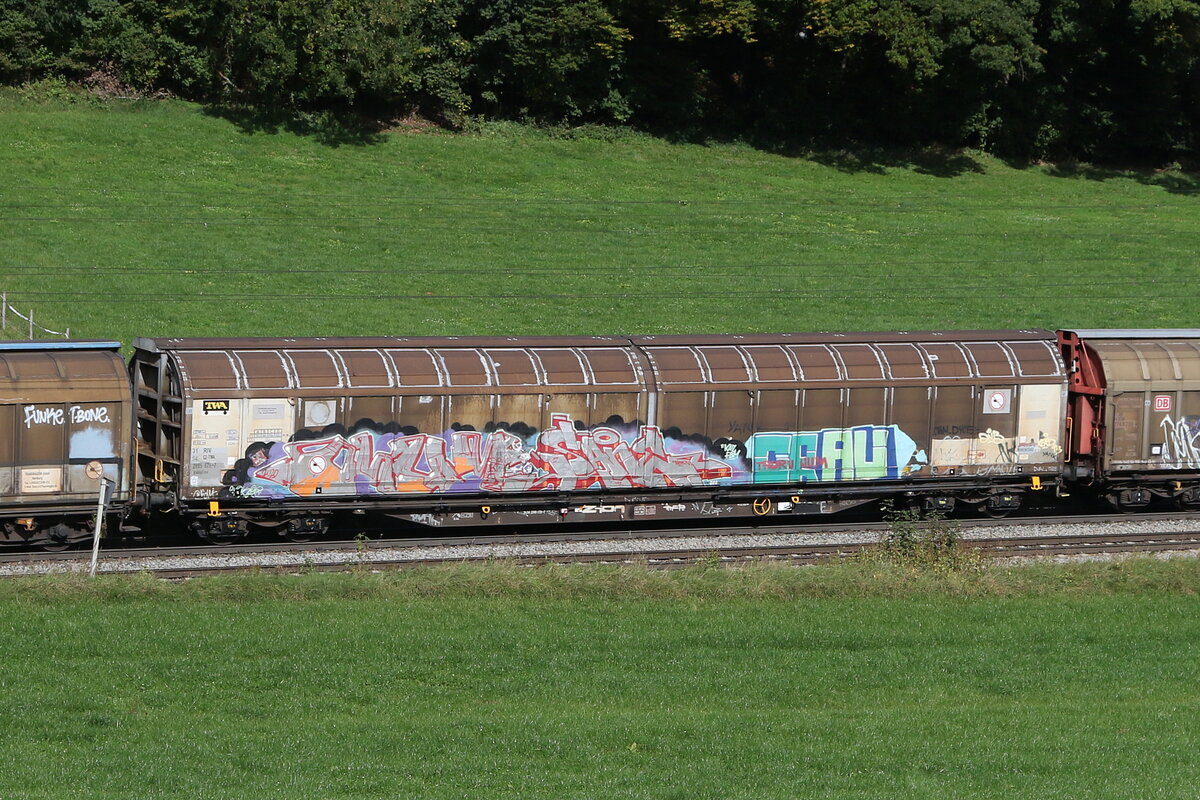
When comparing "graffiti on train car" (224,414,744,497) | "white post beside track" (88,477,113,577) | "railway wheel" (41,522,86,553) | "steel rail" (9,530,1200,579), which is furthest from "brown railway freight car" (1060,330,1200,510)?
"railway wheel" (41,522,86,553)

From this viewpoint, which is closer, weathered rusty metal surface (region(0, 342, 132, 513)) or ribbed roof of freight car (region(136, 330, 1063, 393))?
weathered rusty metal surface (region(0, 342, 132, 513))

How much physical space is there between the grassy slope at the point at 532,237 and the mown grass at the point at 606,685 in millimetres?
17899

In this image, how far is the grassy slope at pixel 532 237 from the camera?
38.7m

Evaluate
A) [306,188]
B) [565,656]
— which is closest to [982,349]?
[565,656]

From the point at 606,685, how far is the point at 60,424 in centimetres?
1092

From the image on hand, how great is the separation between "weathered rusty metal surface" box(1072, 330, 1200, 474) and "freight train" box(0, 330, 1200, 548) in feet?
0.14

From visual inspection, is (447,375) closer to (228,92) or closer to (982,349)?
(982,349)

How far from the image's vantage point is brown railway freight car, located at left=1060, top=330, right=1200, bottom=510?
26344 mm

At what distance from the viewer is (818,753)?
528 inches

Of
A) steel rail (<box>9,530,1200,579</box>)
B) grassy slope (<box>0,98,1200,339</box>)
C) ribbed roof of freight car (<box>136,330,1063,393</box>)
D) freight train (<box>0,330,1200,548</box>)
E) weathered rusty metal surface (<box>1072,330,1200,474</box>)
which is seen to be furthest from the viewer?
grassy slope (<box>0,98,1200,339</box>)

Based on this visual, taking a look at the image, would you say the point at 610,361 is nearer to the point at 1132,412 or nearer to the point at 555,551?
the point at 555,551

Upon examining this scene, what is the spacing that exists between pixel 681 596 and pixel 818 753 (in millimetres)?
6702

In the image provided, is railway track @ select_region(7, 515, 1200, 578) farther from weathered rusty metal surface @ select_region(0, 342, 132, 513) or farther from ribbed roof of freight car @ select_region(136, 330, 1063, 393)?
ribbed roof of freight car @ select_region(136, 330, 1063, 393)

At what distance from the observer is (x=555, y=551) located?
77.8ft
